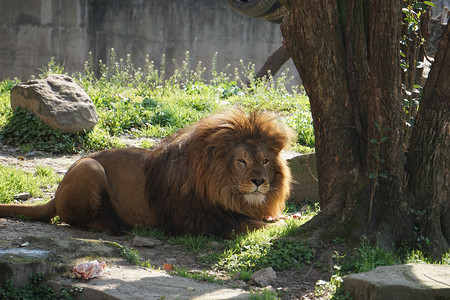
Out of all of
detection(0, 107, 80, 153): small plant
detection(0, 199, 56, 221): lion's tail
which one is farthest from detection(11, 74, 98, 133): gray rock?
detection(0, 199, 56, 221): lion's tail

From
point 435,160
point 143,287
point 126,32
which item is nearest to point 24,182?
point 143,287

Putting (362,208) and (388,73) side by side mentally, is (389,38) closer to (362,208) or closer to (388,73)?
(388,73)

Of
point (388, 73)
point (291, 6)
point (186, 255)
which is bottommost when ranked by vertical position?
point (186, 255)

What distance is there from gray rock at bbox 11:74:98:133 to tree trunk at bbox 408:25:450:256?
4551mm

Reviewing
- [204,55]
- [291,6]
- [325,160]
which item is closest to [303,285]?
[325,160]

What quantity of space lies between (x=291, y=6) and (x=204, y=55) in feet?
37.0

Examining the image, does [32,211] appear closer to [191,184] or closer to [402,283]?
[191,184]

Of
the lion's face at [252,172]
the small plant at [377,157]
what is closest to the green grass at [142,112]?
the lion's face at [252,172]

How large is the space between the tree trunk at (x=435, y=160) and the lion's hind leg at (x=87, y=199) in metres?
2.50

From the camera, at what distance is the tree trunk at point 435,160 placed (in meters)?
4.40

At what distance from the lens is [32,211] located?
18.5 feet

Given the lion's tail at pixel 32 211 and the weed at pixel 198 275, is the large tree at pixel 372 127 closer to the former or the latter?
the weed at pixel 198 275

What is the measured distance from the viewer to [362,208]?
4414mm

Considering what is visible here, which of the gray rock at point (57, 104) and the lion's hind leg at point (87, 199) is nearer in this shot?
the lion's hind leg at point (87, 199)
